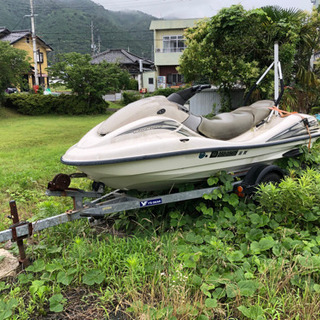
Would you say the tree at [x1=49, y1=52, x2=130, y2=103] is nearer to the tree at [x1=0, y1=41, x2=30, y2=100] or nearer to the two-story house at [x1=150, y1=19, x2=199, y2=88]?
the tree at [x1=0, y1=41, x2=30, y2=100]

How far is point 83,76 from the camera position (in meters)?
16.5

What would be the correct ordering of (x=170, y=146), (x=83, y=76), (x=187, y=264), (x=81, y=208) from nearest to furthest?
(x=187, y=264) < (x=170, y=146) < (x=81, y=208) < (x=83, y=76)

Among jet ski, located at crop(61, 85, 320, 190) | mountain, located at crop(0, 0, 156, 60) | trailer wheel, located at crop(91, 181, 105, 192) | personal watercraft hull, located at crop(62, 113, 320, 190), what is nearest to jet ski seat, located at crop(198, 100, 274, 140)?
jet ski, located at crop(61, 85, 320, 190)

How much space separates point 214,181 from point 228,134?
0.59m

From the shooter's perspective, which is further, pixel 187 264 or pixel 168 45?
pixel 168 45

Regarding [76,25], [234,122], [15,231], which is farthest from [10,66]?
[76,25]

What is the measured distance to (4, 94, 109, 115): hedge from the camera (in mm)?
16719

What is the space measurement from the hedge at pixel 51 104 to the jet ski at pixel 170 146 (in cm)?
1440

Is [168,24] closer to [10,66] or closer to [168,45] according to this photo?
[168,45]

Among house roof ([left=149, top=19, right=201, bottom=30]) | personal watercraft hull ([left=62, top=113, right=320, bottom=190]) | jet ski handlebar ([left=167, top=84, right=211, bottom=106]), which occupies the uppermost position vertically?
house roof ([left=149, top=19, right=201, bottom=30])

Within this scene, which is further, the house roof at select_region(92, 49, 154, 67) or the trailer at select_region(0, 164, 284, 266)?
the house roof at select_region(92, 49, 154, 67)

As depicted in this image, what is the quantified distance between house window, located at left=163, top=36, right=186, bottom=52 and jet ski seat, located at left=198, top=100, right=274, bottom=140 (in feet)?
86.1

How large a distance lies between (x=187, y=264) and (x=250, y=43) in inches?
288

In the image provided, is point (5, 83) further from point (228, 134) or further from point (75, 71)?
point (228, 134)
